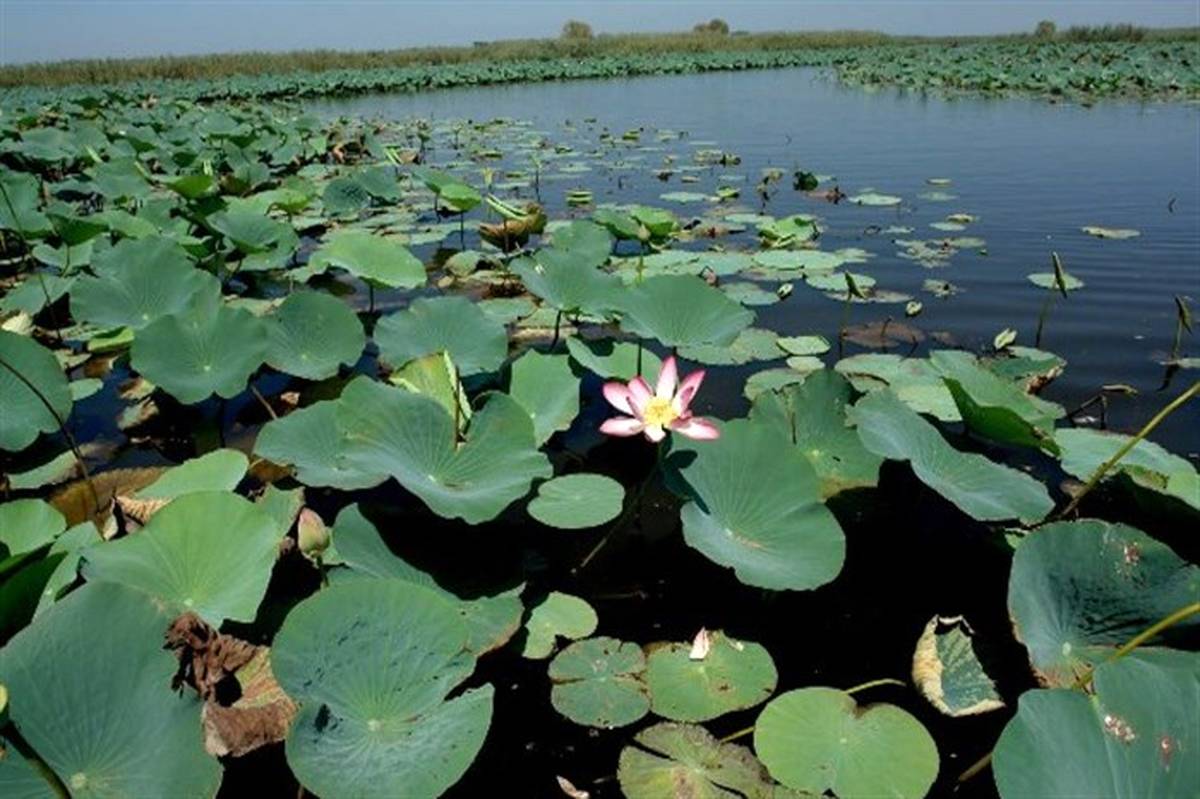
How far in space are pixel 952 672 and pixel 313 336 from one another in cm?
226

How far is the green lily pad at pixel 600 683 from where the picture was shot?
1540 millimetres

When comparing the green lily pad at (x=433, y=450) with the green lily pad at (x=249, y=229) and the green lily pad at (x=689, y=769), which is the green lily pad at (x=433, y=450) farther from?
the green lily pad at (x=249, y=229)

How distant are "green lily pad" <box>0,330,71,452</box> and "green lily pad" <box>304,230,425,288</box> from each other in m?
1.14

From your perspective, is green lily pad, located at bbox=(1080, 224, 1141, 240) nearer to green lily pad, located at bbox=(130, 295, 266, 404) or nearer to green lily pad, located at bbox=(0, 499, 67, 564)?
green lily pad, located at bbox=(130, 295, 266, 404)

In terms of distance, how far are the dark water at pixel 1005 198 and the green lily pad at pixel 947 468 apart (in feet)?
3.27

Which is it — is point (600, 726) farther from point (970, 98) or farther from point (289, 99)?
point (289, 99)

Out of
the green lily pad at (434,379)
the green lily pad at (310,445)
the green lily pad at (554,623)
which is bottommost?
the green lily pad at (554,623)

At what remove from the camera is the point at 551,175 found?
827 centimetres

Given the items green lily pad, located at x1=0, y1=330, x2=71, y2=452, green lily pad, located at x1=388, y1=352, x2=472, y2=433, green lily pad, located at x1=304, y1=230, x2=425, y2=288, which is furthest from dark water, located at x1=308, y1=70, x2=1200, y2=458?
green lily pad, located at x1=0, y1=330, x2=71, y2=452

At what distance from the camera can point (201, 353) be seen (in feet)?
8.20

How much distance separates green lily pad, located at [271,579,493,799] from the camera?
3.75 ft

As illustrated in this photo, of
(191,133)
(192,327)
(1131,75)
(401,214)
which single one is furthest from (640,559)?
(1131,75)

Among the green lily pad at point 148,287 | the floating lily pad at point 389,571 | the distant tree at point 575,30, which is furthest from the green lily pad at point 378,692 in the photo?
the distant tree at point 575,30

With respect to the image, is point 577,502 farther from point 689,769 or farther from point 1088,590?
point 1088,590
